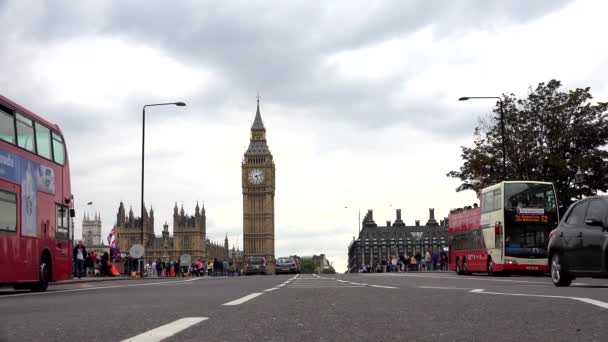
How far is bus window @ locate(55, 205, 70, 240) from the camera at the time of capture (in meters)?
21.9

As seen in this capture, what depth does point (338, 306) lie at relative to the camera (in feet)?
33.8

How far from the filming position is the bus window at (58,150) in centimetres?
2155

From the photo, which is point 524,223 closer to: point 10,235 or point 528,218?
point 528,218

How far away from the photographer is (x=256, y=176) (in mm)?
197875

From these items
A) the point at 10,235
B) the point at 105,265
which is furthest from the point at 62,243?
the point at 105,265

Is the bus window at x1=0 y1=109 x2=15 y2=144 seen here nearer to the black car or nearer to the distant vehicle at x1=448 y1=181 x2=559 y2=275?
the black car

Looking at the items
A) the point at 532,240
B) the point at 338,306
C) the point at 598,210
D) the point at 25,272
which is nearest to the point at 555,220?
the point at 532,240

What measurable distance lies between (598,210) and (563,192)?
36522 mm

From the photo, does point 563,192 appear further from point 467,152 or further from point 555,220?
point 555,220

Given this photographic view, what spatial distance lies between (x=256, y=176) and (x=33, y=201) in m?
178

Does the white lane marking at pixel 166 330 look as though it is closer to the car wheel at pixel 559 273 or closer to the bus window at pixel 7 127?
the car wheel at pixel 559 273

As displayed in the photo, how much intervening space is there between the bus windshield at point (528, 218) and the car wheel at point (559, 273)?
15.8m

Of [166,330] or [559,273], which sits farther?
[559,273]

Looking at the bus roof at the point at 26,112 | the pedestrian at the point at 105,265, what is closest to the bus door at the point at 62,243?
the bus roof at the point at 26,112
